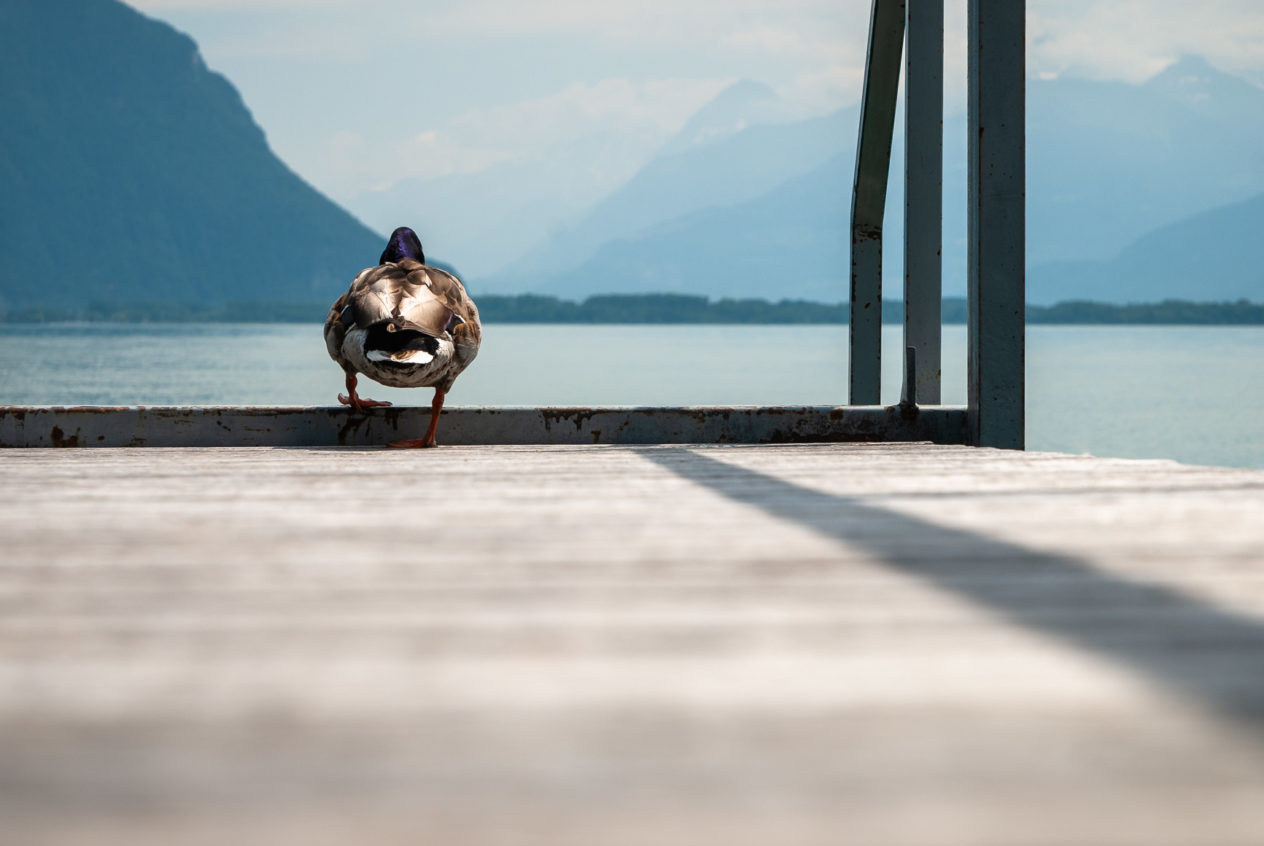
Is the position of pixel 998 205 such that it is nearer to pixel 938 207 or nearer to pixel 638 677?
pixel 938 207

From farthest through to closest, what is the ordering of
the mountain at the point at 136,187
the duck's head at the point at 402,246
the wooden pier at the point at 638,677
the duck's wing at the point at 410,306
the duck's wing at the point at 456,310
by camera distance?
1. the mountain at the point at 136,187
2. the duck's head at the point at 402,246
3. the duck's wing at the point at 456,310
4. the duck's wing at the point at 410,306
5. the wooden pier at the point at 638,677

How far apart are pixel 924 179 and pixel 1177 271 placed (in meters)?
200

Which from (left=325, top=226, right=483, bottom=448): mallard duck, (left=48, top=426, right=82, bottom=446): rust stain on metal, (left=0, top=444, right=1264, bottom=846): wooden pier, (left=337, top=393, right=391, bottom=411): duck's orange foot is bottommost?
(left=0, top=444, right=1264, bottom=846): wooden pier

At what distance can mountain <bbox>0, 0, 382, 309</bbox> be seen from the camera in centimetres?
13938

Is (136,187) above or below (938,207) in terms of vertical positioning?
above

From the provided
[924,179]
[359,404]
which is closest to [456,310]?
[359,404]

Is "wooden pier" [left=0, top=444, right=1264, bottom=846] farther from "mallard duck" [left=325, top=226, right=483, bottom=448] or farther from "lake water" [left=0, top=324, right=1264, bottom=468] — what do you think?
"lake water" [left=0, top=324, right=1264, bottom=468]

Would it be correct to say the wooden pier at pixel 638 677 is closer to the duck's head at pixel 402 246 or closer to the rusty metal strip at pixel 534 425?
the rusty metal strip at pixel 534 425

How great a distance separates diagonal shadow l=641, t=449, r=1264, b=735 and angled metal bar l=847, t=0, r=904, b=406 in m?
3.83

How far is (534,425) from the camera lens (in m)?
4.52

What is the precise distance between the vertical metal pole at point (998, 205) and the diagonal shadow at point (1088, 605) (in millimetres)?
2298

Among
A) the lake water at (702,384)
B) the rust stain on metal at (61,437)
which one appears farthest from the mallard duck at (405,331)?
the lake water at (702,384)

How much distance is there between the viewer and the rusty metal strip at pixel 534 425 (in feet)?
14.6

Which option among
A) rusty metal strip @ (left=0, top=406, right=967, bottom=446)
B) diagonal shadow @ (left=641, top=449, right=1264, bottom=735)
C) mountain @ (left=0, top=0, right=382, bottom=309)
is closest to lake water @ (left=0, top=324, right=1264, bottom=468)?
rusty metal strip @ (left=0, top=406, right=967, bottom=446)
